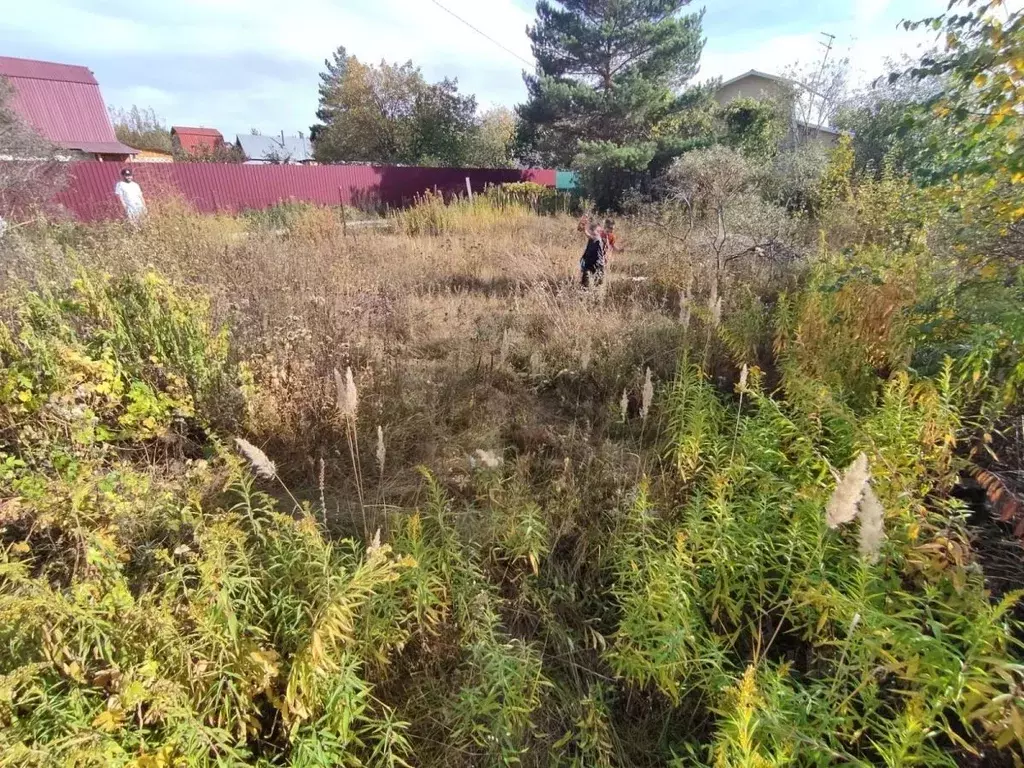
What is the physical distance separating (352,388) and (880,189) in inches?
295

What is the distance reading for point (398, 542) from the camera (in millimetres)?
1959

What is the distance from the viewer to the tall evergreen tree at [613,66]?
49.2 feet

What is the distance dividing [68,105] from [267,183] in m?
13.0

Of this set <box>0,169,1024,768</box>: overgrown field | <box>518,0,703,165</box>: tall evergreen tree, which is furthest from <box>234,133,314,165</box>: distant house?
<box>0,169,1024,768</box>: overgrown field

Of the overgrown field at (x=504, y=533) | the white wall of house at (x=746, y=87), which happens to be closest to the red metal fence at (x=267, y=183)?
the overgrown field at (x=504, y=533)

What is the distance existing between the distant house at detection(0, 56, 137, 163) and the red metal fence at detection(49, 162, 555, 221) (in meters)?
8.53

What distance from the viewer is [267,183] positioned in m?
16.1

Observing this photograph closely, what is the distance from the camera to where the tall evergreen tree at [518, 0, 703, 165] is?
1501cm

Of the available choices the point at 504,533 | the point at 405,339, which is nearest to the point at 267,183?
the point at 405,339

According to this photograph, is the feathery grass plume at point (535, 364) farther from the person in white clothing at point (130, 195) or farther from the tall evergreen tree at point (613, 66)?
the tall evergreen tree at point (613, 66)

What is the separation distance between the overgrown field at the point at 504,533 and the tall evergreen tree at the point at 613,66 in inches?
533

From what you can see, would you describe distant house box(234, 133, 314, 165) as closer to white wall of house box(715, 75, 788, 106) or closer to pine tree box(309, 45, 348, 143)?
pine tree box(309, 45, 348, 143)

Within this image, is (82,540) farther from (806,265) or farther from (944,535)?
(806,265)

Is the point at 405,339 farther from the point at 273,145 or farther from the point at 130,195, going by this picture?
the point at 273,145
